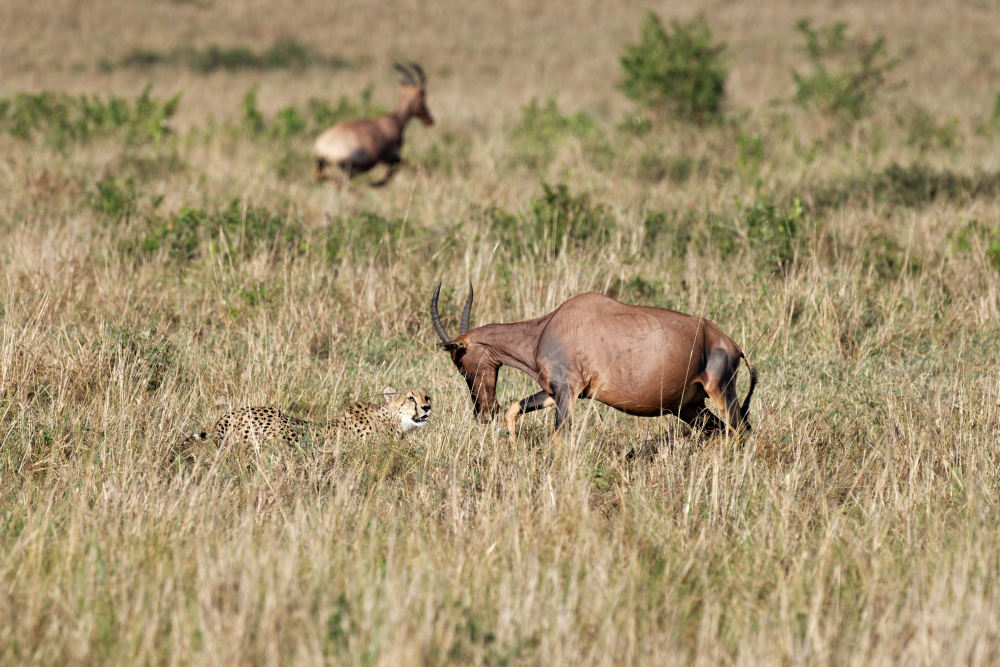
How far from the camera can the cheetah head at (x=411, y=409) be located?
5.59 meters

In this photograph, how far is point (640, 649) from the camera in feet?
11.1

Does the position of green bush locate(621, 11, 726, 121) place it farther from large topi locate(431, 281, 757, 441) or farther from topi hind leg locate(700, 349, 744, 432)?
topi hind leg locate(700, 349, 744, 432)

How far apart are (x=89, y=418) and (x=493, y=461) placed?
7.01ft

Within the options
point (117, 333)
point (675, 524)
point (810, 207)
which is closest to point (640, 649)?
point (675, 524)

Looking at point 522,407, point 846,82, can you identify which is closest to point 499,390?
point 522,407

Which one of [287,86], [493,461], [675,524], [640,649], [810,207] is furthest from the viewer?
[287,86]

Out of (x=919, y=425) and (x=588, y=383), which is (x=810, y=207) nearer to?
(x=919, y=425)

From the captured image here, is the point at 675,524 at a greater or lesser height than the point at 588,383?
lesser

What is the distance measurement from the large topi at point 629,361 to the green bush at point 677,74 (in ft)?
32.7

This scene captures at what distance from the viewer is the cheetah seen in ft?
17.3

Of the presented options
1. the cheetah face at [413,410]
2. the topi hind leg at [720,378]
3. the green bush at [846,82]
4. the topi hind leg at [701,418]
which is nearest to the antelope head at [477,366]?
the cheetah face at [413,410]

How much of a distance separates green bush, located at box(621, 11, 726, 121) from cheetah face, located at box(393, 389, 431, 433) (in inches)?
382

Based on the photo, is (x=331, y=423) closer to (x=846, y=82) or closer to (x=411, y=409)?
(x=411, y=409)

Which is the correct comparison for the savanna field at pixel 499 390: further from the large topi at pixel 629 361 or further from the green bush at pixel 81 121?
the large topi at pixel 629 361
